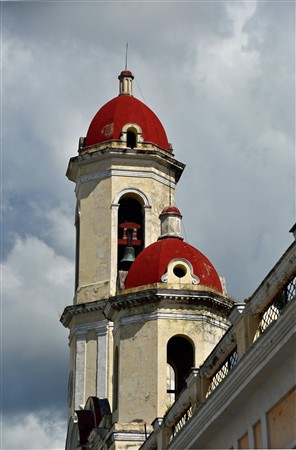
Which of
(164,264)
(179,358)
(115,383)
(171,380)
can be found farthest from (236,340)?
(171,380)

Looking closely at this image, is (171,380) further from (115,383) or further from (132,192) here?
(132,192)

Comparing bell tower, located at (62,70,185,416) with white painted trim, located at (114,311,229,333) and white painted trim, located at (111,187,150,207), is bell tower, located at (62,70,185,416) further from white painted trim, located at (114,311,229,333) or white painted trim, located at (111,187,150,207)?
white painted trim, located at (114,311,229,333)

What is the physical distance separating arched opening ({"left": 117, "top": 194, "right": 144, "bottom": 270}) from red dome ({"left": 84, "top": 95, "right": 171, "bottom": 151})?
2238 mm

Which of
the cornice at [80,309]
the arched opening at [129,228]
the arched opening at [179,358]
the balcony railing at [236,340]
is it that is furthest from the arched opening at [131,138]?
the balcony railing at [236,340]

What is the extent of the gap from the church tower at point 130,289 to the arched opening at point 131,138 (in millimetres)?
45

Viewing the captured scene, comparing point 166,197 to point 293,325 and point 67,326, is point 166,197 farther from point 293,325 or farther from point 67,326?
point 293,325

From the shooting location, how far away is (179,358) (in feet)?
113

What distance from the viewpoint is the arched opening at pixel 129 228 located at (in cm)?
4209

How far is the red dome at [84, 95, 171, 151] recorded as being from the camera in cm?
4378

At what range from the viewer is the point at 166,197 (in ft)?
142

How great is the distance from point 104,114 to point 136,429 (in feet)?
53.6

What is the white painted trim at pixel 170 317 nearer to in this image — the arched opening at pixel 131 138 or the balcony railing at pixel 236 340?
the balcony railing at pixel 236 340

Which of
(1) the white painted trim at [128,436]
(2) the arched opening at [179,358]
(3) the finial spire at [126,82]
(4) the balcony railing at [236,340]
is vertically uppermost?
(3) the finial spire at [126,82]

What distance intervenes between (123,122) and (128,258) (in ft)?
18.4
